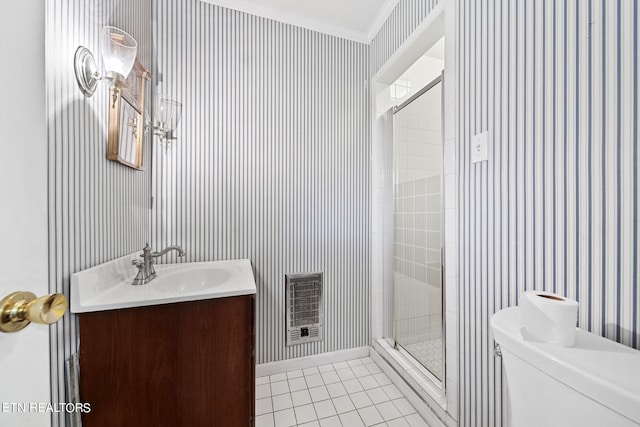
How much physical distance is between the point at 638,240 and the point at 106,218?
1794 mm

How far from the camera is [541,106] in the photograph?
2.85ft

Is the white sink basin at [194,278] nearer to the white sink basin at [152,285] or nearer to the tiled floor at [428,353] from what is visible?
the white sink basin at [152,285]

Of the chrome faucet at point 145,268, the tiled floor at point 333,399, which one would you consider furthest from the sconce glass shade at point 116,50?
the tiled floor at point 333,399

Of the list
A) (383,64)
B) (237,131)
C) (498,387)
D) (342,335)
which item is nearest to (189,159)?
(237,131)

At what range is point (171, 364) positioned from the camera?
3.24 feet

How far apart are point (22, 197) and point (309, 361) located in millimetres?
1888

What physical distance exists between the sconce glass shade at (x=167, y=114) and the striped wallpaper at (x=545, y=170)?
154 centimetres

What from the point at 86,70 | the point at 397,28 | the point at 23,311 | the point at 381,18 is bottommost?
the point at 23,311

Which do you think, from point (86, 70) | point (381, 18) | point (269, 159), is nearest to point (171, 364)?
point (86, 70)

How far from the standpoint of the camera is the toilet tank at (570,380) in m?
0.47

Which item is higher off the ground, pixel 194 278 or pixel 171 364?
pixel 194 278

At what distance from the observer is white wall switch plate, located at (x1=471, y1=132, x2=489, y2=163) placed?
106cm

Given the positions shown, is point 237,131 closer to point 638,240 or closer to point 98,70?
point 98,70

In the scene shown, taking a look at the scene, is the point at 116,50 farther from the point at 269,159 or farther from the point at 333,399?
the point at 333,399
